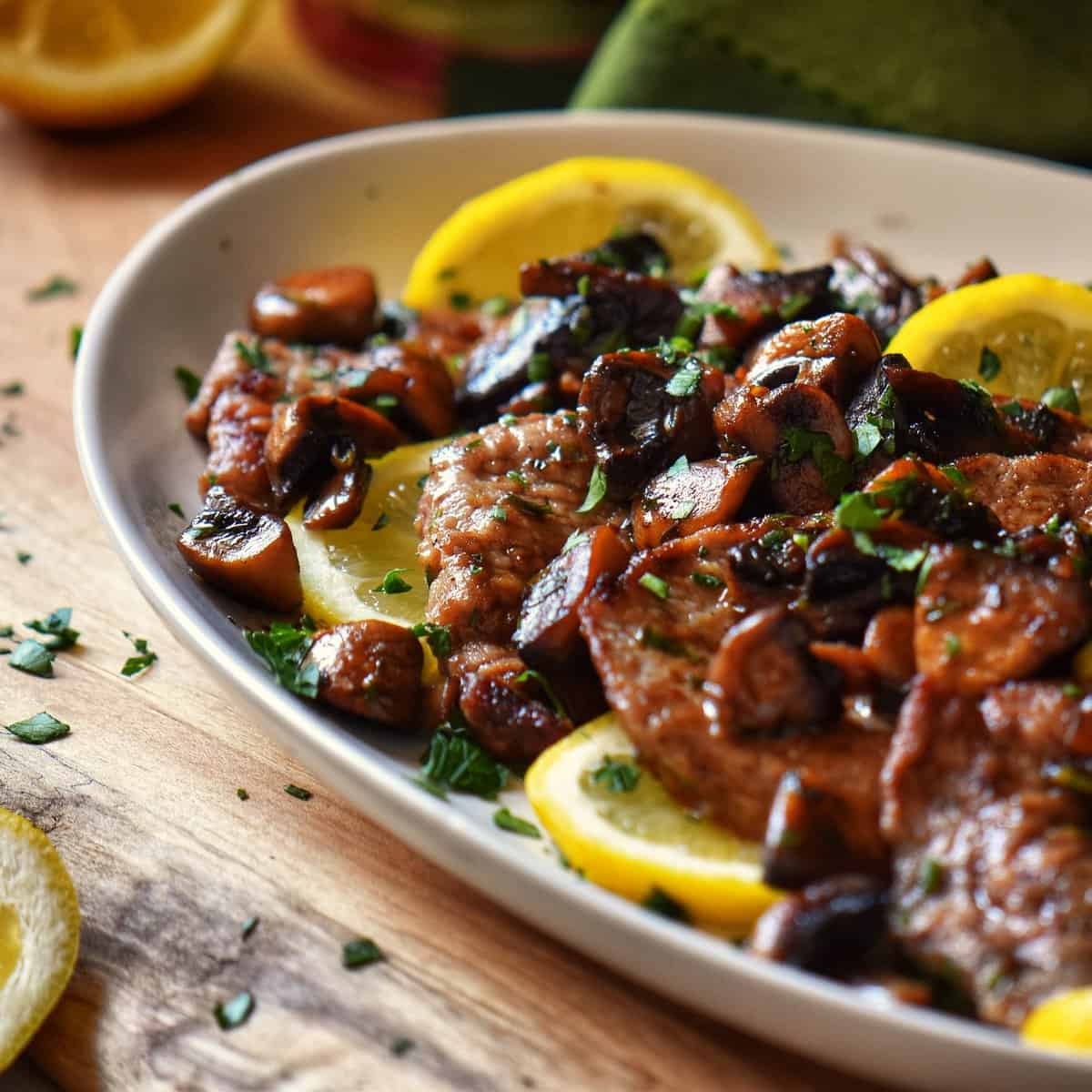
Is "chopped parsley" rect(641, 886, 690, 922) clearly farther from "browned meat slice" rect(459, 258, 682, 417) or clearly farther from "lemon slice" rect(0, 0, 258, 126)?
"lemon slice" rect(0, 0, 258, 126)

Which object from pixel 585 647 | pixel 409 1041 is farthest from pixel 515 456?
pixel 409 1041

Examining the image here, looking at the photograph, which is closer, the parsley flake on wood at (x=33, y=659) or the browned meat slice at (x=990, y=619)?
the browned meat slice at (x=990, y=619)

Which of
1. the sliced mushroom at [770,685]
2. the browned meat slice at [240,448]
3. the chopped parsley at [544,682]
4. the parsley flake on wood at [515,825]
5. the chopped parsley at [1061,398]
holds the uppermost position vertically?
the chopped parsley at [1061,398]

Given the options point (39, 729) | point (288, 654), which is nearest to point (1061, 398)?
point (288, 654)

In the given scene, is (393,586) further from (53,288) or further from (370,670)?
(53,288)

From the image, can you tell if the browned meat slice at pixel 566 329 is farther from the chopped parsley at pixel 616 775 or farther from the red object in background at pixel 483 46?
the red object in background at pixel 483 46

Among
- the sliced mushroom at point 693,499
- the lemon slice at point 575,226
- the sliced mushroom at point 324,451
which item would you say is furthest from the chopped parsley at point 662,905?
the lemon slice at point 575,226
